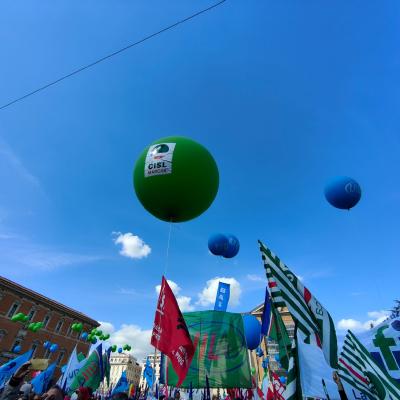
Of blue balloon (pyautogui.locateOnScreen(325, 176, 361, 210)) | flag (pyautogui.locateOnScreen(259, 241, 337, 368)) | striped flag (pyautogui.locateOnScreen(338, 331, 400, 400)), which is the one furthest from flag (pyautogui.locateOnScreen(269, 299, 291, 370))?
blue balloon (pyautogui.locateOnScreen(325, 176, 361, 210))

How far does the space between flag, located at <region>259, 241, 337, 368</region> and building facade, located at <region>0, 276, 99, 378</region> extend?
35150 millimetres

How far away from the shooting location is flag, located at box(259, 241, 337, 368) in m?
2.75

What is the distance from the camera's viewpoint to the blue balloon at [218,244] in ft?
33.6

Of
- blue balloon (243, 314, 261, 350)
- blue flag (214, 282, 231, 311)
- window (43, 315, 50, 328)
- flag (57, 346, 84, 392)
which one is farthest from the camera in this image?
window (43, 315, 50, 328)

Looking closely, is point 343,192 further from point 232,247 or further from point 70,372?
point 70,372

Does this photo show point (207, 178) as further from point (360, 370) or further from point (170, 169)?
point (360, 370)

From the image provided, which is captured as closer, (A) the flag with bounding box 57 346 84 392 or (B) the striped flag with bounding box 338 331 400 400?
(B) the striped flag with bounding box 338 331 400 400

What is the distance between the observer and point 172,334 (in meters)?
3.62

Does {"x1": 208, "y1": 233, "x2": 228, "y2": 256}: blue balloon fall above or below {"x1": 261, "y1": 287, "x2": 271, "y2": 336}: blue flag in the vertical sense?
above

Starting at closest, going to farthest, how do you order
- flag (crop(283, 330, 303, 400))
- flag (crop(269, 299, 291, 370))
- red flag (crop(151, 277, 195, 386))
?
flag (crop(283, 330, 303, 400))
flag (crop(269, 299, 291, 370))
red flag (crop(151, 277, 195, 386))

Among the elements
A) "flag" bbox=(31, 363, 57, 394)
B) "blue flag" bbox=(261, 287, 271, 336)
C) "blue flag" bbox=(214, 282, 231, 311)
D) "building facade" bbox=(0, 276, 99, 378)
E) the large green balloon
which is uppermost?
"building facade" bbox=(0, 276, 99, 378)

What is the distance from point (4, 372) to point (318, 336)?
7.94m

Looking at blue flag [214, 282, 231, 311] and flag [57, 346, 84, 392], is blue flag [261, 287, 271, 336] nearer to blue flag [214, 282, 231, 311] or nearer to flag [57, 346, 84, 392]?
blue flag [214, 282, 231, 311]

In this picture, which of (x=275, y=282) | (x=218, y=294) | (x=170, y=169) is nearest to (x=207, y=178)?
(x=170, y=169)
